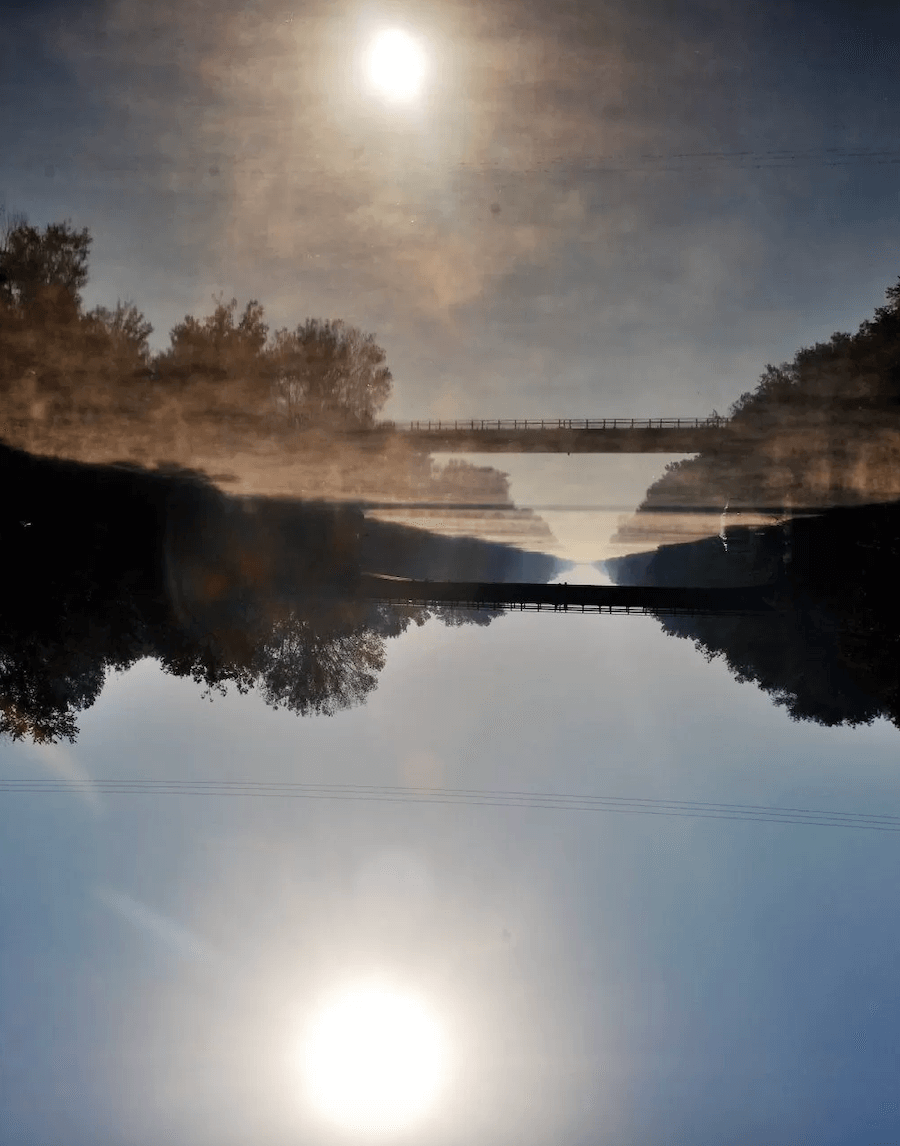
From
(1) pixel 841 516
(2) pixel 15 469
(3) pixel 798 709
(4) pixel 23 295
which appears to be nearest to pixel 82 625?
(2) pixel 15 469

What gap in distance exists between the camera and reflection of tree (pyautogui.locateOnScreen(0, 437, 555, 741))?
781 centimetres

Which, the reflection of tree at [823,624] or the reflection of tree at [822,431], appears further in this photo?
the reflection of tree at [822,431]

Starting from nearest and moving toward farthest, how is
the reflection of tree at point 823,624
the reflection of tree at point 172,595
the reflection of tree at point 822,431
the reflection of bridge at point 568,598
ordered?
the reflection of tree at point 172,595 → the reflection of tree at point 823,624 → the reflection of bridge at point 568,598 → the reflection of tree at point 822,431

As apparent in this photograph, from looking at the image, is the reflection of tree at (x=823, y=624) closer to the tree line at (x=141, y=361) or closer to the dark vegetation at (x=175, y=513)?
the dark vegetation at (x=175, y=513)

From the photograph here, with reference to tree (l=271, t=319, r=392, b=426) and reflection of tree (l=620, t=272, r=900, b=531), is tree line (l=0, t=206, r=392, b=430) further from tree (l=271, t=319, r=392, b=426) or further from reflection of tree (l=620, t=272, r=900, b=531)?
reflection of tree (l=620, t=272, r=900, b=531)

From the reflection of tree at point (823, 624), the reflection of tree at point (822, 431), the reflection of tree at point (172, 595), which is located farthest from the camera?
the reflection of tree at point (822, 431)

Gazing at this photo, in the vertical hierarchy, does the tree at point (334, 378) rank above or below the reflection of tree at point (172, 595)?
above

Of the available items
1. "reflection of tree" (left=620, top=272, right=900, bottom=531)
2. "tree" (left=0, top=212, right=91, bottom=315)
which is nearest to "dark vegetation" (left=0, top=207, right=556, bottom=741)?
"tree" (left=0, top=212, right=91, bottom=315)

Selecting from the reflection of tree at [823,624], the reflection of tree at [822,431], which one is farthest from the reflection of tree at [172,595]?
the reflection of tree at [822,431]

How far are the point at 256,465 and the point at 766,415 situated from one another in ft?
43.7

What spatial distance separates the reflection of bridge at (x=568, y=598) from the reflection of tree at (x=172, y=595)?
86 centimetres

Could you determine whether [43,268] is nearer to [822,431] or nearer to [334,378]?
[334,378]

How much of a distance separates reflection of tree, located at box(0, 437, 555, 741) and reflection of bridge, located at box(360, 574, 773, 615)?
34.0 inches

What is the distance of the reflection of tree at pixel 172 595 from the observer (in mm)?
7809
